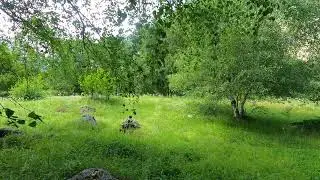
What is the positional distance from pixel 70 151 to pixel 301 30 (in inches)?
851

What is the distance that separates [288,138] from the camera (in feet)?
102

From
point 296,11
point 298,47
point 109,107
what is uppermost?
point 296,11

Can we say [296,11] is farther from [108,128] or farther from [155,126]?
[108,128]

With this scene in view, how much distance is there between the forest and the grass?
81 mm

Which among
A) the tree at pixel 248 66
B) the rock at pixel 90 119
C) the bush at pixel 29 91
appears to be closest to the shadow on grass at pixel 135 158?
the rock at pixel 90 119

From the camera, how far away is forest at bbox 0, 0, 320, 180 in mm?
9984

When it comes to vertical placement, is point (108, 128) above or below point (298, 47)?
below

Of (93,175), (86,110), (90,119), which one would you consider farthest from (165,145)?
(86,110)

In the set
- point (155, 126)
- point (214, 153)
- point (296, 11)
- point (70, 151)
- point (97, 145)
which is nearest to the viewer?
point (70, 151)

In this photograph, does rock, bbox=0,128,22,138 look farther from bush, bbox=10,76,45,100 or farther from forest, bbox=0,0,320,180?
bush, bbox=10,76,45,100

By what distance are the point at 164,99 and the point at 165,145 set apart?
54.1 feet

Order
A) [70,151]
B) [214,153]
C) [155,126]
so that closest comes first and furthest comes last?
[70,151]
[214,153]
[155,126]

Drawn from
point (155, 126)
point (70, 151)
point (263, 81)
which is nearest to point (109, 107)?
point (155, 126)

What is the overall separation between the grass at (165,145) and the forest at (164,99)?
0.08 m
